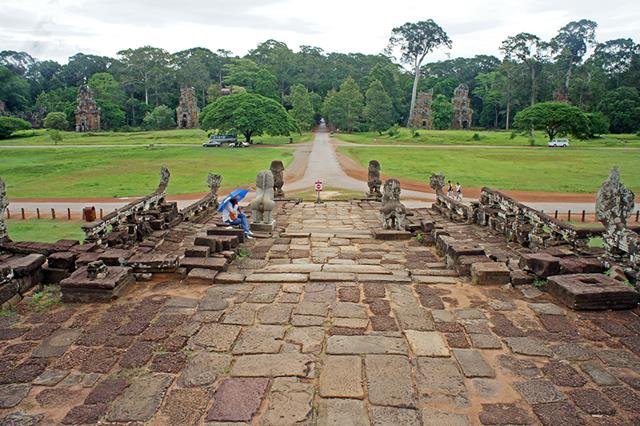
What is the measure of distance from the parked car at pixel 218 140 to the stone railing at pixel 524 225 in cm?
3794

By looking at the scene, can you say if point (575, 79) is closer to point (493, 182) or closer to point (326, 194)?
point (493, 182)

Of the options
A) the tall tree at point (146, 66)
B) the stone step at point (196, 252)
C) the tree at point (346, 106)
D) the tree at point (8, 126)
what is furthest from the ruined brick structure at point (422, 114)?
the stone step at point (196, 252)

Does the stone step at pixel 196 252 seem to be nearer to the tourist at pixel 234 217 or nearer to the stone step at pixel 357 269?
the stone step at pixel 357 269

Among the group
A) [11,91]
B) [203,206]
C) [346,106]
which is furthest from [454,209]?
[11,91]

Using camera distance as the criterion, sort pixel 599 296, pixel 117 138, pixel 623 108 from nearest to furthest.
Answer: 1. pixel 599 296
2. pixel 623 108
3. pixel 117 138

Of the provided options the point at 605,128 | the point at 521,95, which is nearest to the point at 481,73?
the point at 521,95

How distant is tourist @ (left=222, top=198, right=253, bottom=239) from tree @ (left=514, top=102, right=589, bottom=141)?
152 ft

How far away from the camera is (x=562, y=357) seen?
15.7ft

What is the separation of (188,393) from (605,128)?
62.3 meters

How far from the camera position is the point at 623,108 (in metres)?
55.8

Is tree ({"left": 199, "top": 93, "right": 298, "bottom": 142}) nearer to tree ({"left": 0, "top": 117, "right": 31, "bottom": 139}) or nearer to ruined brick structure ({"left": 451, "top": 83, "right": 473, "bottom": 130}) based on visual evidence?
tree ({"left": 0, "top": 117, "right": 31, "bottom": 139})

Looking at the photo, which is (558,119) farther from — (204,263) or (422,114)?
(204,263)

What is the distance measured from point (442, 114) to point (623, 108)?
880 inches

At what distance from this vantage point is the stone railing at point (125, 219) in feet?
28.1
